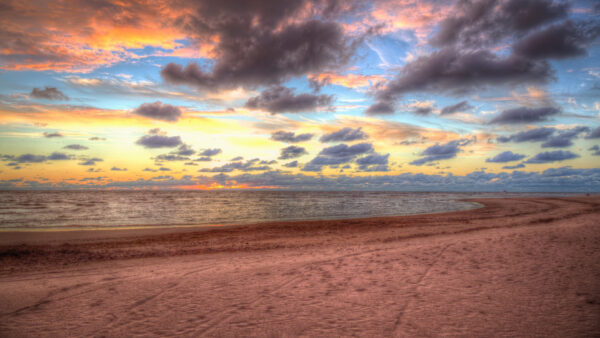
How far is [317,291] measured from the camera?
759cm

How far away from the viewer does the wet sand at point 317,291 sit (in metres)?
5.60

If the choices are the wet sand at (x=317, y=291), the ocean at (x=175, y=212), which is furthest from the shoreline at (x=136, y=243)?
Answer: the ocean at (x=175, y=212)

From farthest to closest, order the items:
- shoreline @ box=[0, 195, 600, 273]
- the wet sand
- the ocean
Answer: the ocean → shoreline @ box=[0, 195, 600, 273] → the wet sand

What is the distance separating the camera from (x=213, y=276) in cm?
921

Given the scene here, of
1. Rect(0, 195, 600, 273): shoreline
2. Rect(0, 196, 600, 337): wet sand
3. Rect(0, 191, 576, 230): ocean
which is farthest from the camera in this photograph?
Rect(0, 191, 576, 230): ocean

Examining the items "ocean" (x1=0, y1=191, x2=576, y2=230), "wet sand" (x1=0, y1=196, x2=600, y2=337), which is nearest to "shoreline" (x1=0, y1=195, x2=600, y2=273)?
"wet sand" (x1=0, y1=196, x2=600, y2=337)

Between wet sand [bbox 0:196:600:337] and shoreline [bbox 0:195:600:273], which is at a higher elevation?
wet sand [bbox 0:196:600:337]

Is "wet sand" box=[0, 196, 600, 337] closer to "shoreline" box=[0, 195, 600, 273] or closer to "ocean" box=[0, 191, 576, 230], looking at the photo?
"shoreline" box=[0, 195, 600, 273]

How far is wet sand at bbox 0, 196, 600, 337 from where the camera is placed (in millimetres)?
5598

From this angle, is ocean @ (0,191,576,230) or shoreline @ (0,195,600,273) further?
ocean @ (0,191,576,230)

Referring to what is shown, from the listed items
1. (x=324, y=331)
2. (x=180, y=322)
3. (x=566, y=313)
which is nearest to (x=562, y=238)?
(x=566, y=313)

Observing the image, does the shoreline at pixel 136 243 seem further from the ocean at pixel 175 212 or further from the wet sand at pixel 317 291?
the ocean at pixel 175 212

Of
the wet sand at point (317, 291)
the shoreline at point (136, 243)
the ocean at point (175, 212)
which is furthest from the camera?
the ocean at point (175, 212)

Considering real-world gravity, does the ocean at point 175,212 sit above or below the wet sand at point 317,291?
below
